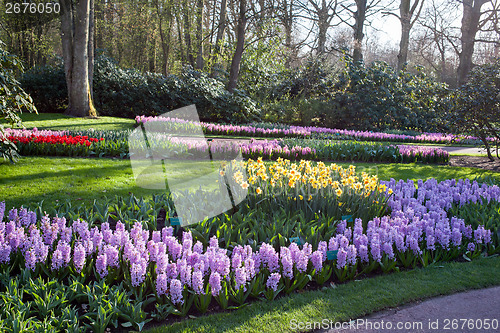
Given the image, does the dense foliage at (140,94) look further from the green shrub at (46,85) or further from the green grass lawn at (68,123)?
the green grass lawn at (68,123)

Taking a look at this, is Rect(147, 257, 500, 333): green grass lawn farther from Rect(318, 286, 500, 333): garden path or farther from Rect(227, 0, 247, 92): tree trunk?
Rect(227, 0, 247, 92): tree trunk

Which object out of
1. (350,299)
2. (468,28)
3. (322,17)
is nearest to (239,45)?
(322,17)

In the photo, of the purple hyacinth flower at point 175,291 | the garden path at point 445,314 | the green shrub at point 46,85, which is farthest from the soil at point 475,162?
the green shrub at point 46,85

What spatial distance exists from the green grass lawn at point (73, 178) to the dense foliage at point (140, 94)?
8.61m

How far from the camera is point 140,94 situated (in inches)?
605

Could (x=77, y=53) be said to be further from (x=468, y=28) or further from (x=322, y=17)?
(x=468, y=28)

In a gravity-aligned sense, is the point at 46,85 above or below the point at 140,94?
above

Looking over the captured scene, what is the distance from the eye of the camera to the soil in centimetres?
890

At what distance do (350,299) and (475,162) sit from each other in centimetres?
835

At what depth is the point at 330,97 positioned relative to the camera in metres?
17.2

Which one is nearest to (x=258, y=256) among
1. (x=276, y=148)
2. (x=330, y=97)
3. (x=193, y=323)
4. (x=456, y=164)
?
(x=193, y=323)

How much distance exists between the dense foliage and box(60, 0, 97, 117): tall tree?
7.59 feet

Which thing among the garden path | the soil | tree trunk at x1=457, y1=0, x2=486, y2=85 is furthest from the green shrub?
tree trunk at x1=457, y1=0, x2=486, y2=85

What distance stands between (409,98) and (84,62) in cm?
1373
